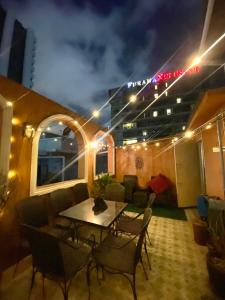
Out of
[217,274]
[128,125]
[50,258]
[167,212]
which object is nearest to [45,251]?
[50,258]

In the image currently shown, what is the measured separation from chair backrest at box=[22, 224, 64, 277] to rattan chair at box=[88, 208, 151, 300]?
477mm

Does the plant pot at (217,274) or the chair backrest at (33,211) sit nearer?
the plant pot at (217,274)

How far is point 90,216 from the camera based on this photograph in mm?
2201

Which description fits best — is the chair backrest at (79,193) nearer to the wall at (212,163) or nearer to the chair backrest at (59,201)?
the chair backrest at (59,201)

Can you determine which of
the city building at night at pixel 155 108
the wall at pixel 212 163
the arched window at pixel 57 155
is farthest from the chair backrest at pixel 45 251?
the city building at night at pixel 155 108

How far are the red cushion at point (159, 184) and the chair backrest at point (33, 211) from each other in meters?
3.44

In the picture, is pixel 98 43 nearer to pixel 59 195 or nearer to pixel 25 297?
pixel 59 195

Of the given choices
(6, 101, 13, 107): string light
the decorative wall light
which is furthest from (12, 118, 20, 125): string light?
Result: (6, 101, 13, 107): string light

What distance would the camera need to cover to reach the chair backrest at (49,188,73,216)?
2623 mm

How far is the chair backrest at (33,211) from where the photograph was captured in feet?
7.01

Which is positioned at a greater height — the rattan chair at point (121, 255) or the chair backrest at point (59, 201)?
the chair backrest at point (59, 201)

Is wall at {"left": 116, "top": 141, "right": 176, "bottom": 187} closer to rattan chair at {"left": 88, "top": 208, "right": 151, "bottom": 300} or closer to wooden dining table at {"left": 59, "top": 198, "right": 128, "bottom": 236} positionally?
wooden dining table at {"left": 59, "top": 198, "right": 128, "bottom": 236}

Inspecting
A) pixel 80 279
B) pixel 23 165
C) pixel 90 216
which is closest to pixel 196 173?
pixel 90 216

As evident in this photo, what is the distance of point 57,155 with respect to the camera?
24.1 feet
